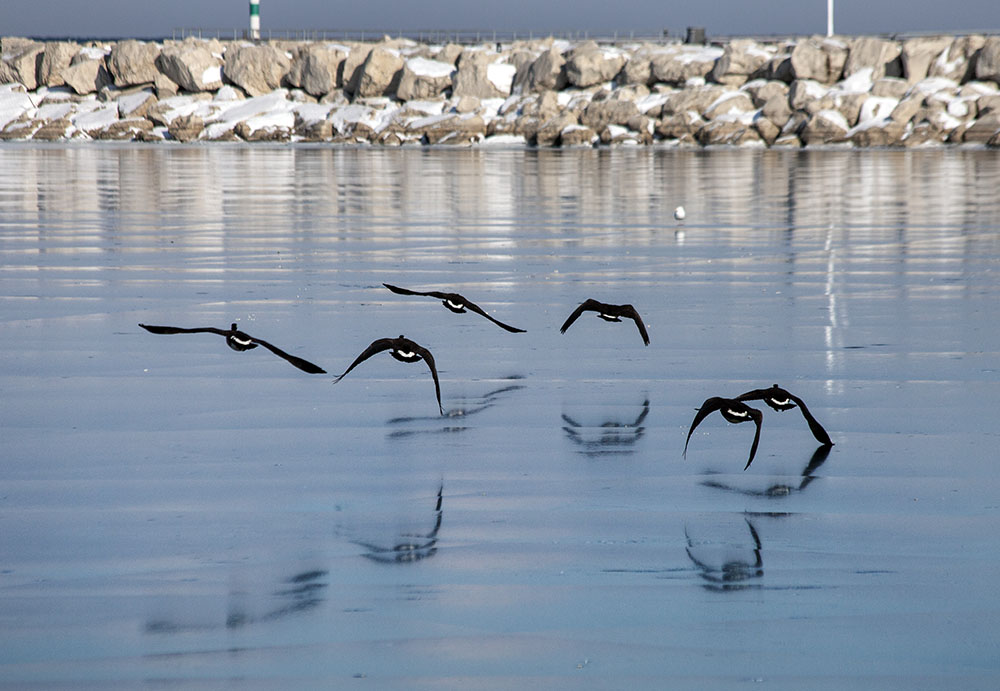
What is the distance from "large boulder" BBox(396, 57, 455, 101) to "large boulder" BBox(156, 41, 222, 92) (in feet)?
47.0

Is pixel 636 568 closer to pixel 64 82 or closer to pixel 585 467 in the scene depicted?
pixel 585 467

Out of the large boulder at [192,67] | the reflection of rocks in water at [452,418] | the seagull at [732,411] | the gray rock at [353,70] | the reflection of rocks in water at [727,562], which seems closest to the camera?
the reflection of rocks in water at [727,562]

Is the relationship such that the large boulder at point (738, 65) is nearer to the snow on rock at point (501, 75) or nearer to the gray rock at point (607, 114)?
the gray rock at point (607, 114)

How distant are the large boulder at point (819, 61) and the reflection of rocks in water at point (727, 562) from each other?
68.5 metres

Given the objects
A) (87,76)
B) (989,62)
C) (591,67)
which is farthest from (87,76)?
(989,62)

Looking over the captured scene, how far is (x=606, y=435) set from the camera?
26.7 ft

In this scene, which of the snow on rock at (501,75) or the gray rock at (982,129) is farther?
the snow on rock at (501,75)

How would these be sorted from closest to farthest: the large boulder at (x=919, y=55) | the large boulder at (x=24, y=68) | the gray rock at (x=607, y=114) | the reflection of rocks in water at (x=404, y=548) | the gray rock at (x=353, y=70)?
the reflection of rocks in water at (x=404, y=548)
the large boulder at (x=919, y=55)
the gray rock at (x=607, y=114)
the gray rock at (x=353, y=70)
the large boulder at (x=24, y=68)

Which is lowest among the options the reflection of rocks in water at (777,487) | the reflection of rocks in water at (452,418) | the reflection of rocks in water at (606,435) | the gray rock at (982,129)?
the reflection of rocks in water at (777,487)

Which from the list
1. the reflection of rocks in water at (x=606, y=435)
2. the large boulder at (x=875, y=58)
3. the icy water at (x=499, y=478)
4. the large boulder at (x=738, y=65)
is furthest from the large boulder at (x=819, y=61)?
the reflection of rocks in water at (x=606, y=435)

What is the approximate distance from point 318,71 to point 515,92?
47.0 feet

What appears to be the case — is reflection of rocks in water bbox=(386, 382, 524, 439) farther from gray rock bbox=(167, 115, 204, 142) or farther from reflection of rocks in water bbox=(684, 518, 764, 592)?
gray rock bbox=(167, 115, 204, 142)

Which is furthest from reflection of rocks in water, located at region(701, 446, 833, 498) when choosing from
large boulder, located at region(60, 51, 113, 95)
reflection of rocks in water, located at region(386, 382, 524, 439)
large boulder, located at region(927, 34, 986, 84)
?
large boulder, located at region(60, 51, 113, 95)

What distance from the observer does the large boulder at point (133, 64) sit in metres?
85.6
